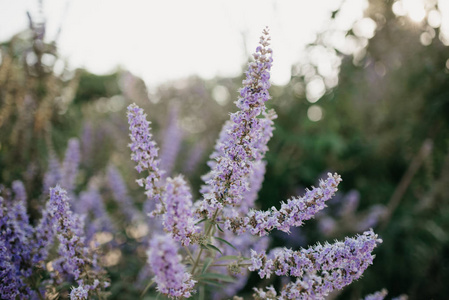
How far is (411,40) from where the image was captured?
4.52 meters

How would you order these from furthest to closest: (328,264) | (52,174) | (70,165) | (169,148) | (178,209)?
(169,148) → (70,165) → (52,174) → (328,264) → (178,209)

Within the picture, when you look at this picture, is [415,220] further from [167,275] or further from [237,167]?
[167,275]

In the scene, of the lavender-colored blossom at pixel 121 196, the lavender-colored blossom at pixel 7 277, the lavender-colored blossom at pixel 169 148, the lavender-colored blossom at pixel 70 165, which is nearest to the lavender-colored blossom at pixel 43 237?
the lavender-colored blossom at pixel 7 277

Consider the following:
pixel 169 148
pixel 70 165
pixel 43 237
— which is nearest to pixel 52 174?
pixel 70 165

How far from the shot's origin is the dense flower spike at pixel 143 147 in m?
1.64

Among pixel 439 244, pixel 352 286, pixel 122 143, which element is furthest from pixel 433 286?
pixel 122 143

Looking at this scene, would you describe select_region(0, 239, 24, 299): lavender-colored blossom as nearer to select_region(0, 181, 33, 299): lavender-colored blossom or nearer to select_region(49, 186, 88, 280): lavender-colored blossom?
select_region(0, 181, 33, 299): lavender-colored blossom

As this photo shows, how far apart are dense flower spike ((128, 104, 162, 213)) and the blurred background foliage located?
1.35 meters

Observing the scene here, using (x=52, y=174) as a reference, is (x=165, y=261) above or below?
below

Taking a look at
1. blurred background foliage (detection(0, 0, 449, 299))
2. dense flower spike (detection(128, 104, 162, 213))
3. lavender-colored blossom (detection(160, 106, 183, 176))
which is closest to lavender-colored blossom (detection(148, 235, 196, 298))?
dense flower spike (detection(128, 104, 162, 213))

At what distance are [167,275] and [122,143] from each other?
3.33 metres

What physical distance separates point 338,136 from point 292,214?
3075mm

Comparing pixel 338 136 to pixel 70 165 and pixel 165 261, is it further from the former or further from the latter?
pixel 165 261

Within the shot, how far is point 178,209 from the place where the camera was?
4.69 feet
